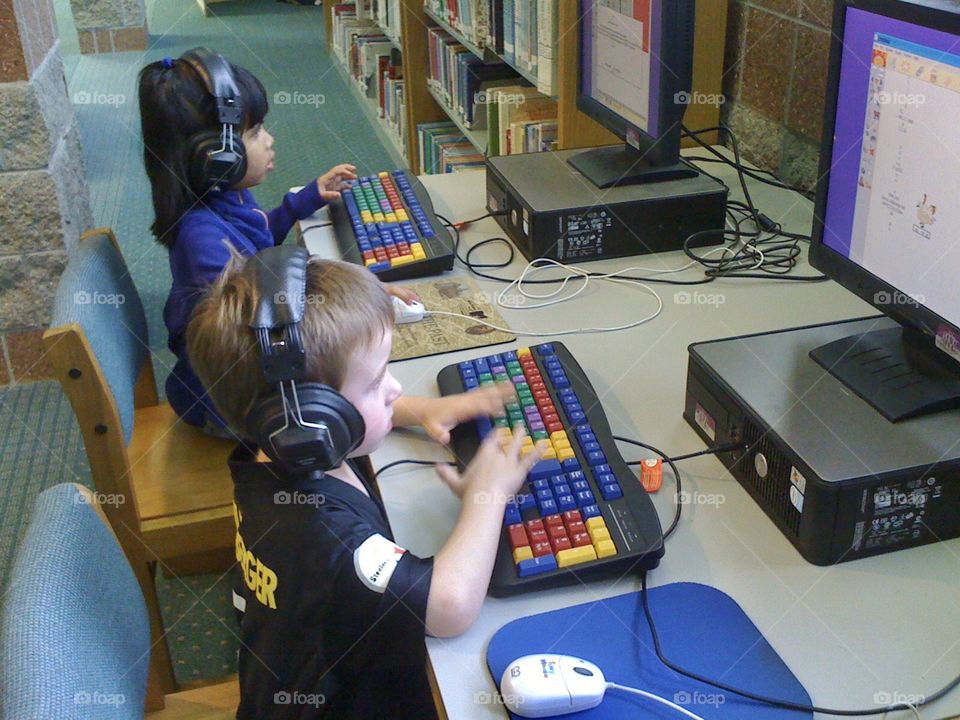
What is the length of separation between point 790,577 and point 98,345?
2.95ft

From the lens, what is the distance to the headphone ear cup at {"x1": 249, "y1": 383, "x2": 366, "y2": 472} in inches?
31.4

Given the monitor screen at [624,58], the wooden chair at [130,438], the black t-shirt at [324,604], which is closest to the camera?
the black t-shirt at [324,604]

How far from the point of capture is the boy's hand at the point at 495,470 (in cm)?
90

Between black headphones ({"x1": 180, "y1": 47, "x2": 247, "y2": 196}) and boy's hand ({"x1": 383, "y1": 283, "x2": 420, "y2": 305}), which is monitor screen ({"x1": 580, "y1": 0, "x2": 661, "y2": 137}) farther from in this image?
black headphones ({"x1": 180, "y1": 47, "x2": 247, "y2": 196})

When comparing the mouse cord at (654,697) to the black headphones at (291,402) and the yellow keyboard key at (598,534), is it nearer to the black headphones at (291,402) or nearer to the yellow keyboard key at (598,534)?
the yellow keyboard key at (598,534)

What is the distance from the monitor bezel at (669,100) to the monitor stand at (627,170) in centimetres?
3

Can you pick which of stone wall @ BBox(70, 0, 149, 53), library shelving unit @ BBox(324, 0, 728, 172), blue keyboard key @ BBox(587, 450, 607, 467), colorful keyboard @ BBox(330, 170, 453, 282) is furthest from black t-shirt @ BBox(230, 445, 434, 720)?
stone wall @ BBox(70, 0, 149, 53)

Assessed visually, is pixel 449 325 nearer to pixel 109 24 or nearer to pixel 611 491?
pixel 611 491

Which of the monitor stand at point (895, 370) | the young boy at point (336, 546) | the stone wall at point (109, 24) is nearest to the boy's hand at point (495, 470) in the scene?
the young boy at point (336, 546)

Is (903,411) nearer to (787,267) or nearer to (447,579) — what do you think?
(447,579)

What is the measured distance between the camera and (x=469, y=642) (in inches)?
31.4

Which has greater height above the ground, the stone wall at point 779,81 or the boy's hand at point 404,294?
the stone wall at point 779,81

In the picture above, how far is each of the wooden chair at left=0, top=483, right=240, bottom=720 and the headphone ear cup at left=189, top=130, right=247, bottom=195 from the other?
716 mm

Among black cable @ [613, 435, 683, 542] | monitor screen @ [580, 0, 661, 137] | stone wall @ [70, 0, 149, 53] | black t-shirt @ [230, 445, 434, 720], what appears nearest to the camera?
black t-shirt @ [230, 445, 434, 720]
